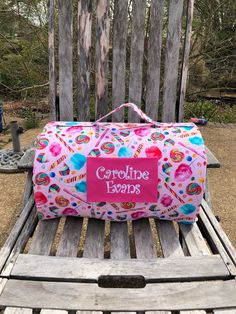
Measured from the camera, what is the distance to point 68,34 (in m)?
1.76

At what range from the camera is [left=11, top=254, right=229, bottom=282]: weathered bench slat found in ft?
3.75

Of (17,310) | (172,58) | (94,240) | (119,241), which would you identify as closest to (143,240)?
(119,241)

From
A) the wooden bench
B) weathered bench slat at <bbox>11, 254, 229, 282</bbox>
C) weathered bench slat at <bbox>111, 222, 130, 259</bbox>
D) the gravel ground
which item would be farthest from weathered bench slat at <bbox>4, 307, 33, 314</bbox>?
the gravel ground

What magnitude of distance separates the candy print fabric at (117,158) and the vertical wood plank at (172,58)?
448 mm

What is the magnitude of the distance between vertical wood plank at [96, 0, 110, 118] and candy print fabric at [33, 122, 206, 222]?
459mm

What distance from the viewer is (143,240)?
1399 mm

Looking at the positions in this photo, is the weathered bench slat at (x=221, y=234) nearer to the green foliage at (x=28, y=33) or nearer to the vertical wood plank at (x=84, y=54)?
the vertical wood plank at (x=84, y=54)

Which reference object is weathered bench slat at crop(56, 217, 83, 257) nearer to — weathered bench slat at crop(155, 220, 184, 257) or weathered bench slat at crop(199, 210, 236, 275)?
weathered bench slat at crop(155, 220, 184, 257)

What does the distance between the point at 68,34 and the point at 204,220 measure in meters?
1.15

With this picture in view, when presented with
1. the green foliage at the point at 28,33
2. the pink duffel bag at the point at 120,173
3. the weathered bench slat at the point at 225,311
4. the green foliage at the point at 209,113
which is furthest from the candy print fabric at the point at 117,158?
the green foliage at the point at 209,113

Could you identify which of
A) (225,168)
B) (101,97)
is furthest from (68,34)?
(225,168)

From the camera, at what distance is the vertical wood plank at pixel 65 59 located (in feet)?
5.65

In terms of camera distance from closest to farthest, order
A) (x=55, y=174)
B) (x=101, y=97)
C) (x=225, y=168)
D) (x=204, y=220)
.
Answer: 1. (x=55, y=174)
2. (x=204, y=220)
3. (x=101, y=97)
4. (x=225, y=168)

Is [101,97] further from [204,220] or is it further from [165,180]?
[204,220]
